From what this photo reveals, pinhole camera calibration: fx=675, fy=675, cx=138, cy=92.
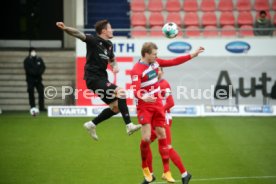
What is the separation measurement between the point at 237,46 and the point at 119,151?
8099 millimetres

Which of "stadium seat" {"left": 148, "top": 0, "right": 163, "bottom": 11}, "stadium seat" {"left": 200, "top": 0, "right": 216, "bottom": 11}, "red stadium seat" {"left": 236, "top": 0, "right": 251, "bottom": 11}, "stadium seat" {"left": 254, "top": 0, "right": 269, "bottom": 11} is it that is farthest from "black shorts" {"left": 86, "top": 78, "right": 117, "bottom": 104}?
"stadium seat" {"left": 254, "top": 0, "right": 269, "bottom": 11}

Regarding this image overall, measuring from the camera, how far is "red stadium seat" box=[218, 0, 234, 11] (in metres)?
25.6

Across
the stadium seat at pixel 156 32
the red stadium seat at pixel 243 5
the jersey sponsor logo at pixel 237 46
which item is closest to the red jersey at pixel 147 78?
the stadium seat at pixel 156 32

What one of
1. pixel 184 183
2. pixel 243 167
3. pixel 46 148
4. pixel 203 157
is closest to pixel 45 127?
pixel 46 148

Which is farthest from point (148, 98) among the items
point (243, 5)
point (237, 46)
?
point (243, 5)

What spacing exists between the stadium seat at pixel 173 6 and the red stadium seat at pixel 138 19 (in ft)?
3.58

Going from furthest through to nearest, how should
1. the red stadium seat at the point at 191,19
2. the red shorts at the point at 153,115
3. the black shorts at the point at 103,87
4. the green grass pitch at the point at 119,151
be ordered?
the red stadium seat at the point at 191,19 → the green grass pitch at the point at 119,151 → the black shorts at the point at 103,87 → the red shorts at the point at 153,115

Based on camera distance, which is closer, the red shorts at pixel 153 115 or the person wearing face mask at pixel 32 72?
the red shorts at pixel 153 115

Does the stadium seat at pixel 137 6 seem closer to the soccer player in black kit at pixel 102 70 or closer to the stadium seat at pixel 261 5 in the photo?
the stadium seat at pixel 261 5

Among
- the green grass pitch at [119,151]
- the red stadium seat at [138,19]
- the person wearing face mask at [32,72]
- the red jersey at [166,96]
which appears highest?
the red stadium seat at [138,19]

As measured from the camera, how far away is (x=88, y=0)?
2603 centimetres

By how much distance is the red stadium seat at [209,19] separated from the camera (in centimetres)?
2494

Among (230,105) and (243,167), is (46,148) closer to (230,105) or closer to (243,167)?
(243,167)

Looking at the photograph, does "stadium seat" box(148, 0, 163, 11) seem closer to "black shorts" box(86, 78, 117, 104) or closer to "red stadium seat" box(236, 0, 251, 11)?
"red stadium seat" box(236, 0, 251, 11)
